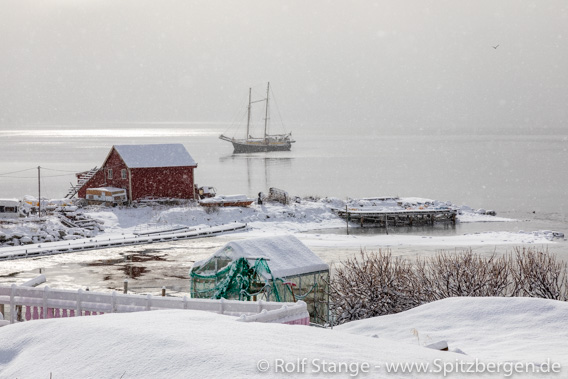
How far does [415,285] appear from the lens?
963 inches

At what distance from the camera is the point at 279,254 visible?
63.3ft

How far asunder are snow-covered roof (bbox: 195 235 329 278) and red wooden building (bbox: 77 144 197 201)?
44586 millimetres

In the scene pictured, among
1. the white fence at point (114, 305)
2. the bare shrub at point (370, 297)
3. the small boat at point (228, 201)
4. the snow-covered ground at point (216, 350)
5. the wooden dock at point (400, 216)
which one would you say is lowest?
the bare shrub at point (370, 297)

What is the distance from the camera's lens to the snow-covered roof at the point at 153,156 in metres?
63.6

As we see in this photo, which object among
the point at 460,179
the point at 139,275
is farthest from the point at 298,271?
A: the point at 460,179

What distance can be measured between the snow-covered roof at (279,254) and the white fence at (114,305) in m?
5.19

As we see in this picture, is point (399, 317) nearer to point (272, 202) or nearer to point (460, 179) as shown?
point (272, 202)

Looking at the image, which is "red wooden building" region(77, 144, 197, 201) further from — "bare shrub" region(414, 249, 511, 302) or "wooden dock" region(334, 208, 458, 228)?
"bare shrub" region(414, 249, 511, 302)

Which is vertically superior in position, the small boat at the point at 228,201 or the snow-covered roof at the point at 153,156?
the snow-covered roof at the point at 153,156

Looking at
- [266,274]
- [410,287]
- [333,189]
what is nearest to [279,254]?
[266,274]

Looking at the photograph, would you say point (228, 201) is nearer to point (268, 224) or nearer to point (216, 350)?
point (268, 224)

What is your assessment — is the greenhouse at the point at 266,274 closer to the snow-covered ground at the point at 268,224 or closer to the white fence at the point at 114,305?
the white fence at the point at 114,305

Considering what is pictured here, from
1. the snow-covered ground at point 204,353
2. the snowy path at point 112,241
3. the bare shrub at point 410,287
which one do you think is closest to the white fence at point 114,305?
the snow-covered ground at point 204,353

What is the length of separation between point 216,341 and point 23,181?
131081 millimetres
